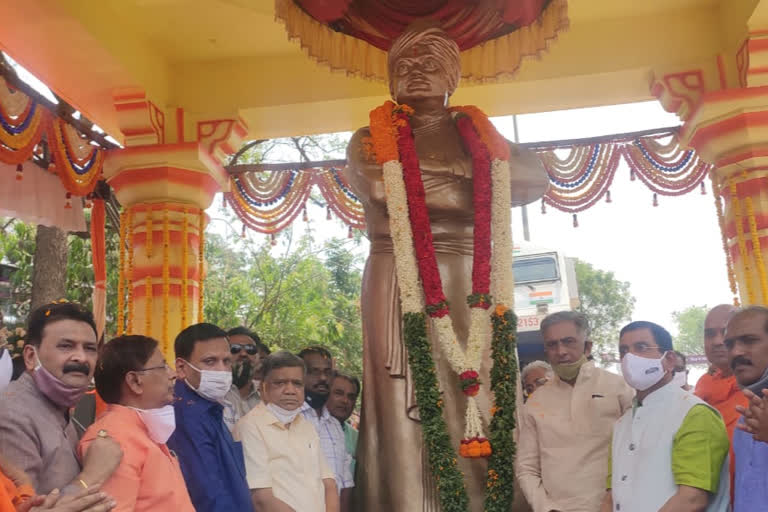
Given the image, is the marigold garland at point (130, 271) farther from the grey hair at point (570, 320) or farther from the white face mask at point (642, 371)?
the white face mask at point (642, 371)

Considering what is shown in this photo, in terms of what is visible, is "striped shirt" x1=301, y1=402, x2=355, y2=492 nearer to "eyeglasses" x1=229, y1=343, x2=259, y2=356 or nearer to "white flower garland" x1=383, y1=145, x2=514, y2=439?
"eyeglasses" x1=229, y1=343, x2=259, y2=356

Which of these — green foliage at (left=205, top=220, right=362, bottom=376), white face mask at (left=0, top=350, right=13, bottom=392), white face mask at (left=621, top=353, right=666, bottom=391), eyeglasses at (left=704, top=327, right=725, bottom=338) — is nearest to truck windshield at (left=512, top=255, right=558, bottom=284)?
green foliage at (left=205, top=220, right=362, bottom=376)

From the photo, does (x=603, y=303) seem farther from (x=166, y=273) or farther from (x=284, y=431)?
(x=284, y=431)

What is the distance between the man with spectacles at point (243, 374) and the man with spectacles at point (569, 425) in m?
1.50

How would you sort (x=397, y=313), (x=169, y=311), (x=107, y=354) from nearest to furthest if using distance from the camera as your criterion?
(x=107, y=354), (x=397, y=313), (x=169, y=311)

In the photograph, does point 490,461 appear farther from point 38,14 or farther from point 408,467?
point 38,14

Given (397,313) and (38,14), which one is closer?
(397,313)

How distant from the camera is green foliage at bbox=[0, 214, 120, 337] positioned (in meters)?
13.1

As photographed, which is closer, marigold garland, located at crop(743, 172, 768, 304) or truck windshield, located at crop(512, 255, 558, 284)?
marigold garland, located at crop(743, 172, 768, 304)

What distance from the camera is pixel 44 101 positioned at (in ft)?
20.8

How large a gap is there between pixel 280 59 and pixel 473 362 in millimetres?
4796

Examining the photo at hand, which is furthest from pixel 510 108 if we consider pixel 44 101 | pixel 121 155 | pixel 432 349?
pixel 432 349

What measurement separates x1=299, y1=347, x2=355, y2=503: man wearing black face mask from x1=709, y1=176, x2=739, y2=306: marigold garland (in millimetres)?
4009

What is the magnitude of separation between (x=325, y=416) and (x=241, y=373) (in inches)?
19.4
